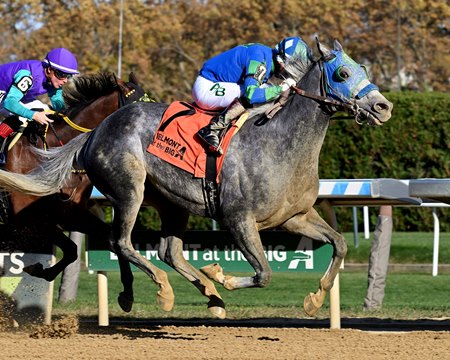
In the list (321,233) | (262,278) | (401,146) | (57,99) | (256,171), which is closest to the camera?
(262,278)

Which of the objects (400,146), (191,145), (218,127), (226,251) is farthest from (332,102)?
(400,146)

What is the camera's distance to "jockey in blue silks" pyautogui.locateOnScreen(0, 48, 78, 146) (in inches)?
313

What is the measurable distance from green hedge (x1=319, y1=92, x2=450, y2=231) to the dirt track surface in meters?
7.77

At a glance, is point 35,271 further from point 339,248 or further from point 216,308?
point 339,248

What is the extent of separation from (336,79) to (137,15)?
20558mm

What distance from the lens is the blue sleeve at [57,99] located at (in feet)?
28.0

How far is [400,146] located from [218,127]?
9563 mm

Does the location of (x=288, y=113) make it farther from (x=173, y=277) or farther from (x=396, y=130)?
(x=396, y=130)

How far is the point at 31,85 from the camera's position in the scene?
26.4 ft

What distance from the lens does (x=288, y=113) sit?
704cm

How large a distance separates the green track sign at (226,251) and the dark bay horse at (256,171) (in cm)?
75

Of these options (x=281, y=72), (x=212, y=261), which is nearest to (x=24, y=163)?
(x=212, y=261)

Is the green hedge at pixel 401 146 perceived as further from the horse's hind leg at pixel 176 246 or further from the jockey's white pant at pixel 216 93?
the jockey's white pant at pixel 216 93

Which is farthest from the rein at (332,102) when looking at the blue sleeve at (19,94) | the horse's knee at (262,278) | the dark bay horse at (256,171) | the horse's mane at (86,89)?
the blue sleeve at (19,94)
